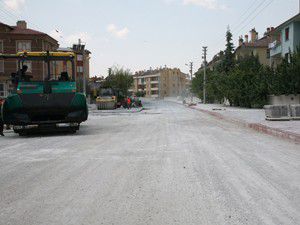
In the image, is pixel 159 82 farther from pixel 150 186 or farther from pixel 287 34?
pixel 150 186

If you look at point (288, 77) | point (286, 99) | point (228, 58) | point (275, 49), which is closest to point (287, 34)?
point (275, 49)

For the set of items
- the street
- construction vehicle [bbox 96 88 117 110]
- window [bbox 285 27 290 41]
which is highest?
window [bbox 285 27 290 41]

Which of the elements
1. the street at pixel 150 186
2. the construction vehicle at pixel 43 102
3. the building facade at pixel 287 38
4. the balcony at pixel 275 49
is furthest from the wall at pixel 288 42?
the street at pixel 150 186

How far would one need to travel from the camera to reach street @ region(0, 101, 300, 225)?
412cm

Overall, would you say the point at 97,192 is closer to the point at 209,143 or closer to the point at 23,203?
the point at 23,203

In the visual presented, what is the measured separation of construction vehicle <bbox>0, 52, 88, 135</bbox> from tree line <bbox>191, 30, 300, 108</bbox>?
1942 centimetres

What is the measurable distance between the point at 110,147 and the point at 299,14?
3077 centimetres

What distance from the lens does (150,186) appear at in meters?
5.48

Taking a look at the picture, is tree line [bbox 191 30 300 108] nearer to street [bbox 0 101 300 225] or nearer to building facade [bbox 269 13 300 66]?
building facade [bbox 269 13 300 66]

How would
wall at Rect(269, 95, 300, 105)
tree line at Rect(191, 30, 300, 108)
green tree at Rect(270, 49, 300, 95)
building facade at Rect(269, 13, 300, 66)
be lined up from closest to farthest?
1. green tree at Rect(270, 49, 300, 95)
2. tree line at Rect(191, 30, 300, 108)
3. wall at Rect(269, 95, 300, 105)
4. building facade at Rect(269, 13, 300, 66)

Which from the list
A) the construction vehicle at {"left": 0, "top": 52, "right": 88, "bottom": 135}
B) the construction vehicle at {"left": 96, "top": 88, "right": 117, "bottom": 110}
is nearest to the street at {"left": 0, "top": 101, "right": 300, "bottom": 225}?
the construction vehicle at {"left": 0, "top": 52, "right": 88, "bottom": 135}

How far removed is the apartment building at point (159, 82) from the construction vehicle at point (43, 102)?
5784 inches

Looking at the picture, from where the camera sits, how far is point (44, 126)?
45.1 feet

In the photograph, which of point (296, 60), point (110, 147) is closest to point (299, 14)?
point (296, 60)
